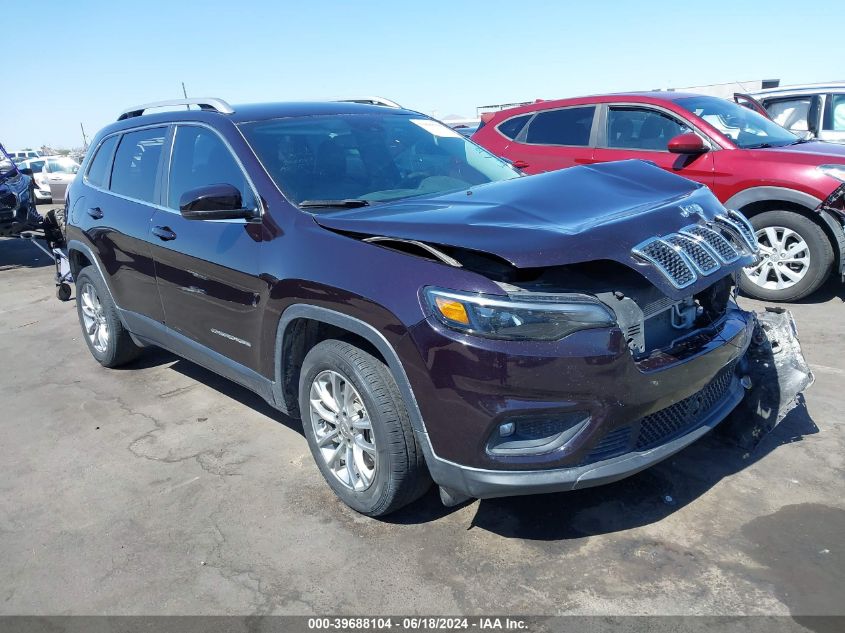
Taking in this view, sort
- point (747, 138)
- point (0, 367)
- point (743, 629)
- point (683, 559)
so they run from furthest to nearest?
point (747, 138), point (0, 367), point (683, 559), point (743, 629)

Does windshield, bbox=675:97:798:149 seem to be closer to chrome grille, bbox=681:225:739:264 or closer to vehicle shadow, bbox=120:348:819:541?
vehicle shadow, bbox=120:348:819:541

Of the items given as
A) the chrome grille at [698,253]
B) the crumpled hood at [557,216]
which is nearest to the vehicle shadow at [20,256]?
the crumpled hood at [557,216]

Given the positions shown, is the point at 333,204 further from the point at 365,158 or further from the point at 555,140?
the point at 555,140

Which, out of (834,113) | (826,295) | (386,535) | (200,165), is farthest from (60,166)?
(386,535)

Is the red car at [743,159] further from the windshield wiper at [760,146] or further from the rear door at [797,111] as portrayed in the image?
the rear door at [797,111]

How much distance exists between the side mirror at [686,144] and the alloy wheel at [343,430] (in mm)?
4296

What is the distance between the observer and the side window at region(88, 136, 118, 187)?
4.93 meters

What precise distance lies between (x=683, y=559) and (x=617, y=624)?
0.50m

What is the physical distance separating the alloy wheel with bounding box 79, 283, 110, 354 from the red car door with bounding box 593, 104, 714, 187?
4751 mm

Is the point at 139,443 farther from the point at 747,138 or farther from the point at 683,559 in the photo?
the point at 747,138

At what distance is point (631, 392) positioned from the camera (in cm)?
249

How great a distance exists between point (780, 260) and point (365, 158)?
4.02 m

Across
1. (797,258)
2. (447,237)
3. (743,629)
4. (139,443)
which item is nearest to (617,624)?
(743,629)

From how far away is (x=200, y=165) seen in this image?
386 centimetres
